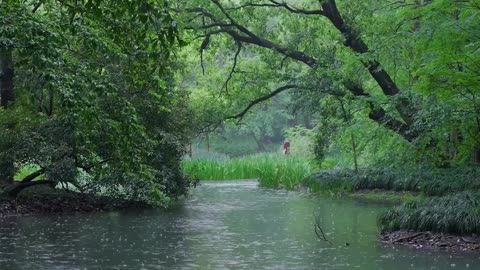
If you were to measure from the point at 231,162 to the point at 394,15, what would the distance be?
48.0 feet

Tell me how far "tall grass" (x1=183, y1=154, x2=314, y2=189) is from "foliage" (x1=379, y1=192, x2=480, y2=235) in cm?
1196

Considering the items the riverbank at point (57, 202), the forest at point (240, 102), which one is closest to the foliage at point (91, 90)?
the forest at point (240, 102)

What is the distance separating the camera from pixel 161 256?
36.4ft

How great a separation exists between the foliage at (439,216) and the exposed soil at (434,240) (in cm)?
13

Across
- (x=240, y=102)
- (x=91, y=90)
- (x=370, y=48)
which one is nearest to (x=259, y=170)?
(x=240, y=102)

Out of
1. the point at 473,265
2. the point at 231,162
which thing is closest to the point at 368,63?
the point at 473,265

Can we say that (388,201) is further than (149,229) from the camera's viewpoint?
Yes

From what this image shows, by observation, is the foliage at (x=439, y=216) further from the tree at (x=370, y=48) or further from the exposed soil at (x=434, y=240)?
the tree at (x=370, y=48)

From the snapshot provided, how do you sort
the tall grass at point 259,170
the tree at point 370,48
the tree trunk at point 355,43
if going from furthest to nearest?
the tall grass at point 259,170 < the tree trunk at point 355,43 < the tree at point 370,48

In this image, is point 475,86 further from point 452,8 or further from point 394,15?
point 394,15

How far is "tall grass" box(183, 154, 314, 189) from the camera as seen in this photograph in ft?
84.6

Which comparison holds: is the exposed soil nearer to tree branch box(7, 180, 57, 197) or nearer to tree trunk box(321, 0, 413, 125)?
tree trunk box(321, 0, 413, 125)

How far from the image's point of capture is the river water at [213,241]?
10430 mm

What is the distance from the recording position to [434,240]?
11.9m
